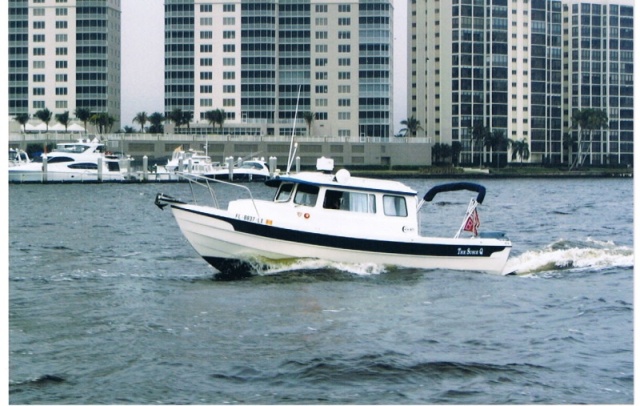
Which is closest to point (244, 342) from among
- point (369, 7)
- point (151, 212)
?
point (151, 212)

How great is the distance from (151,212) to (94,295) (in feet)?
84.5

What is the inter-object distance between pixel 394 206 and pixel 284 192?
228 cm

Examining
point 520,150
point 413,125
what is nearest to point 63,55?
point 413,125

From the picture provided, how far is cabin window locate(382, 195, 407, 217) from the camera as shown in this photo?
2234 centimetres

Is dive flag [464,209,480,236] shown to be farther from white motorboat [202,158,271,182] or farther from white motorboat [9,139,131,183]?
white motorboat [9,139,131,183]

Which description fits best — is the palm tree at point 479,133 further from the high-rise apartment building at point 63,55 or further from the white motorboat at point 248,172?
the high-rise apartment building at point 63,55

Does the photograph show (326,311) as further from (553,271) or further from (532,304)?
(553,271)

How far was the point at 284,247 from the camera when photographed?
21.7 m

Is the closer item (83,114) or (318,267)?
(318,267)

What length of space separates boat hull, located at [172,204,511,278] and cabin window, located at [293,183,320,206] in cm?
78

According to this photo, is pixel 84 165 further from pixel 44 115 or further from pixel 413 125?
pixel 413 125

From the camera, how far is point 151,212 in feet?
150

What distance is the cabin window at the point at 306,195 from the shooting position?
22031mm

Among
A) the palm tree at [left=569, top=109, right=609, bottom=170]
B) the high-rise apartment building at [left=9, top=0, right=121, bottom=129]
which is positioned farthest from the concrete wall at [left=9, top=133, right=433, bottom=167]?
the high-rise apartment building at [left=9, top=0, right=121, bottom=129]
